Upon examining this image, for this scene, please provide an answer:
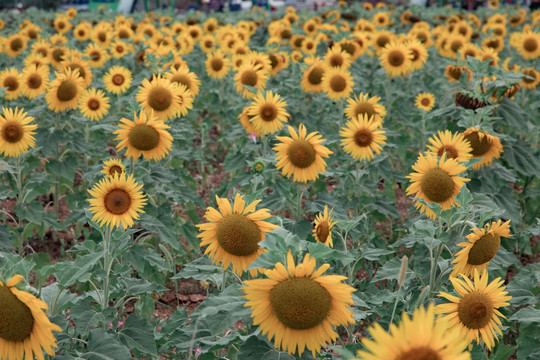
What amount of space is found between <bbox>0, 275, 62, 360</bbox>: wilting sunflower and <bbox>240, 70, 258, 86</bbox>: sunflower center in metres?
3.68

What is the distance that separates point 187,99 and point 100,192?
163cm

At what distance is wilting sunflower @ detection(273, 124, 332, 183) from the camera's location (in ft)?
10.3

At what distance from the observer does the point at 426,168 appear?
9.46 ft

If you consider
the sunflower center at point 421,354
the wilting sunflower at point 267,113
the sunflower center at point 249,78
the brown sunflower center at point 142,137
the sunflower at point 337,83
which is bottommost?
the sunflower center at point 421,354

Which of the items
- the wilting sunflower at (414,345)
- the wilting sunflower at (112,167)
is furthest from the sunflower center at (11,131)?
the wilting sunflower at (414,345)

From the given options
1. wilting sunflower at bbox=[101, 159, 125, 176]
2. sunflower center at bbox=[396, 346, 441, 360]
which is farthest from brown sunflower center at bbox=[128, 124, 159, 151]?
sunflower center at bbox=[396, 346, 441, 360]

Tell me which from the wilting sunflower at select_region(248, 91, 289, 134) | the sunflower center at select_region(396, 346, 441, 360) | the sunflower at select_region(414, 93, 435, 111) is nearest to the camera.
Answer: the sunflower center at select_region(396, 346, 441, 360)

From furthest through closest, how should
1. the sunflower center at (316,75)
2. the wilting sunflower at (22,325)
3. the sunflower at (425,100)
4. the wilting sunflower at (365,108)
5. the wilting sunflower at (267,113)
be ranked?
the sunflower at (425,100) → the sunflower center at (316,75) → the wilting sunflower at (365,108) → the wilting sunflower at (267,113) → the wilting sunflower at (22,325)

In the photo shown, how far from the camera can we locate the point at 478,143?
350 cm

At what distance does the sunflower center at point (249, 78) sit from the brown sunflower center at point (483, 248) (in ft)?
10.5

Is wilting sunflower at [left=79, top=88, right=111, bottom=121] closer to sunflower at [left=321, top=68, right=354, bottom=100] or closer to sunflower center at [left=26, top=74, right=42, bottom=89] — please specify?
sunflower center at [left=26, top=74, right=42, bottom=89]

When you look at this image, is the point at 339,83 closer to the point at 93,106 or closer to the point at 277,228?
the point at 93,106

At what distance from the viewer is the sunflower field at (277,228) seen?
1.79 m

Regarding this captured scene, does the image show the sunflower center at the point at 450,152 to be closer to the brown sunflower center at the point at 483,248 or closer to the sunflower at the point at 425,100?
the brown sunflower center at the point at 483,248
